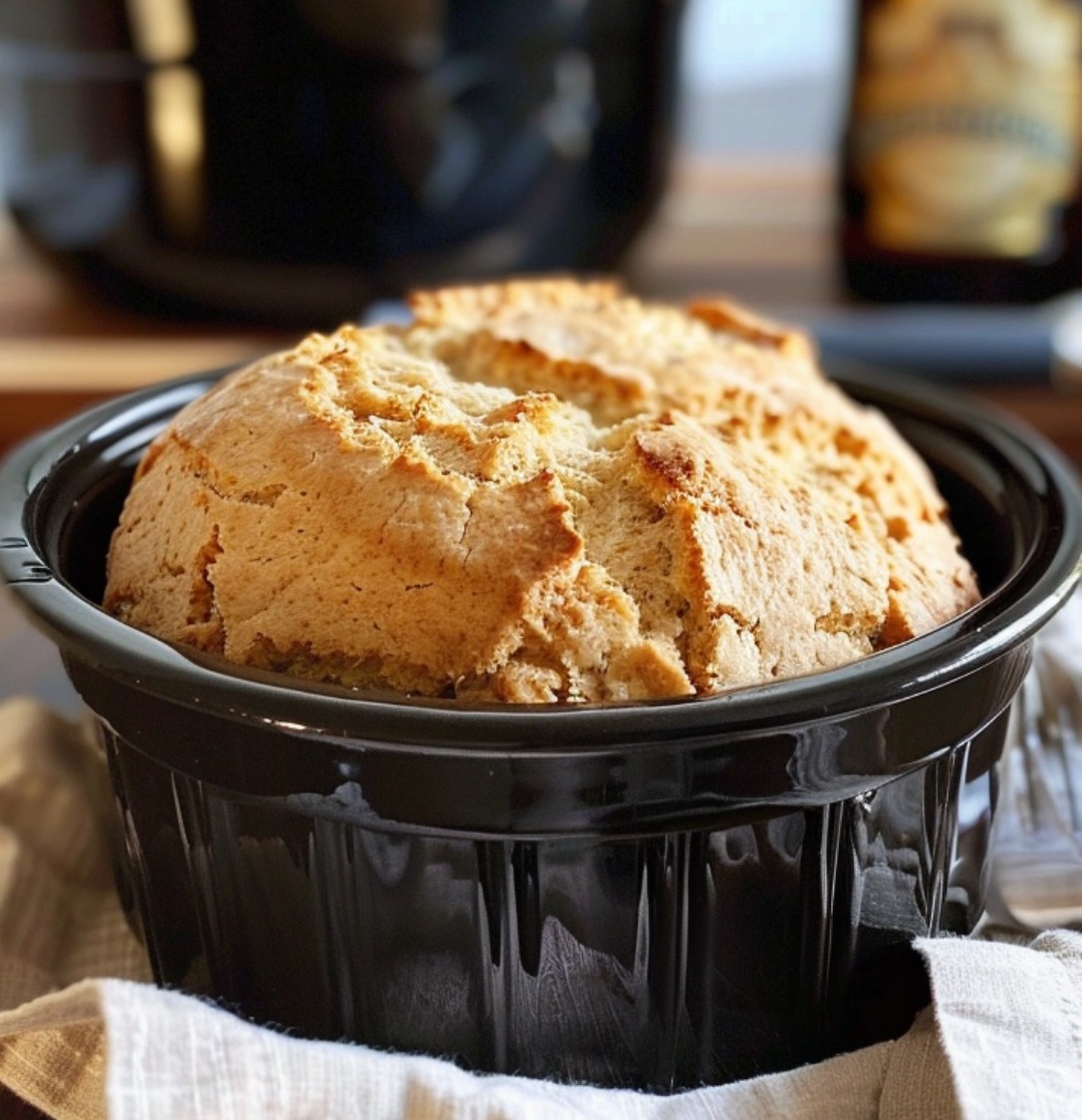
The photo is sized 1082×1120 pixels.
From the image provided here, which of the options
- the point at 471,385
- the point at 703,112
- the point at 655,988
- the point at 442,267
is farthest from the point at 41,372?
the point at 703,112

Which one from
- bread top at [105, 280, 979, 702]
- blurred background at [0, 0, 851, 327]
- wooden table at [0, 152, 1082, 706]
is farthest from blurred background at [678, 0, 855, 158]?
bread top at [105, 280, 979, 702]

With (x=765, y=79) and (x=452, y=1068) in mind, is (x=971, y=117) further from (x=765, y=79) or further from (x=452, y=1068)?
(x=452, y=1068)

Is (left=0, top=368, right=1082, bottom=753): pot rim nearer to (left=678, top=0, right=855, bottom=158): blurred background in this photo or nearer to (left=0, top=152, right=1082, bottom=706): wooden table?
(left=0, top=152, right=1082, bottom=706): wooden table

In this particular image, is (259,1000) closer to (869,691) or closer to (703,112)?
A: (869,691)

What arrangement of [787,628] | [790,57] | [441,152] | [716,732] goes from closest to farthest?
[716,732]
[787,628]
[441,152]
[790,57]

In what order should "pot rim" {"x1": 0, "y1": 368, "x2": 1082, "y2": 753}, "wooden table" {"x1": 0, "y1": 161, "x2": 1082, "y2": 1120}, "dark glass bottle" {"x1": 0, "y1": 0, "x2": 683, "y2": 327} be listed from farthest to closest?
"wooden table" {"x1": 0, "y1": 161, "x2": 1082, "y2": 1120} < "dark glass bottle" {"x1": 0, "y1": 0, "x2": 683, "y2": 327} < "pot rim" {"x1": 0, "y1": 368, "x2": 1082, "y2": 753}

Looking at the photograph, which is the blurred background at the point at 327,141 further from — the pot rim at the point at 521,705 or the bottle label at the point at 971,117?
the pot rim at the point at 521,705

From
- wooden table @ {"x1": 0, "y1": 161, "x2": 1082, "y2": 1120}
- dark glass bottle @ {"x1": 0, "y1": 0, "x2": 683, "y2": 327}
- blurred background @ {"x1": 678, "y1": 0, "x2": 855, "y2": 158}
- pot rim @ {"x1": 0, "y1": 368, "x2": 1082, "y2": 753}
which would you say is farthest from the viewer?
blurred background @ {"x1": 678, "y1": 0, "x2": 855, "y2": 158}
